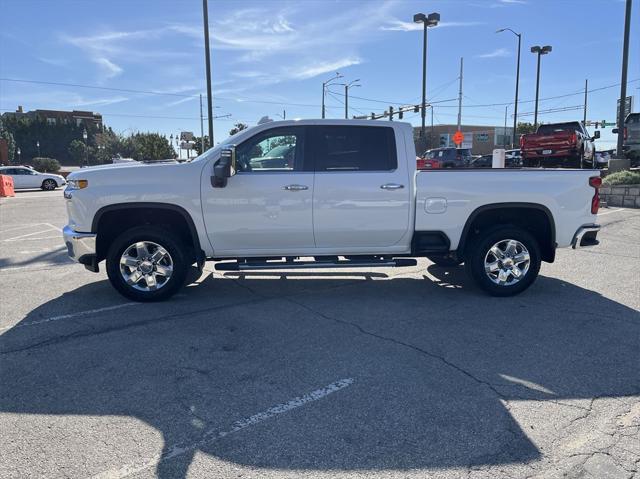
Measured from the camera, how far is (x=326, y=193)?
18.6 feet

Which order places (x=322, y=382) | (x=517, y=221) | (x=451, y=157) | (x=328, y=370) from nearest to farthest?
1. (x=322, y=382)
2. (x=328, y=370)
3. (x=517, y=221)
4. (x=451, y=157)

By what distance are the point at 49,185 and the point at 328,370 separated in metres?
31.5

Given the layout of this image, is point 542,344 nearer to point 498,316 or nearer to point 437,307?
point 498,316

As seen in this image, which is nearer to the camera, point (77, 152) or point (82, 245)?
point (82, 245)

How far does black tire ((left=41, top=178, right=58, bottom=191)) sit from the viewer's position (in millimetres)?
30438

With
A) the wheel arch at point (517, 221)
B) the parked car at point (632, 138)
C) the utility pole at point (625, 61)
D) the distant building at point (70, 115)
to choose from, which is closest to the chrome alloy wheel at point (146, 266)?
the wheel arch at point (517, 221)

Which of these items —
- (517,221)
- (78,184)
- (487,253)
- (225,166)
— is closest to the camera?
(225,166)

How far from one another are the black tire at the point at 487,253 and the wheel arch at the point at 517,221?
0.17 meters

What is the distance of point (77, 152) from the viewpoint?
96750mm

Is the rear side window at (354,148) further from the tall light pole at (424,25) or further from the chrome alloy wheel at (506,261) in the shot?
the tall light pole at (424,25)

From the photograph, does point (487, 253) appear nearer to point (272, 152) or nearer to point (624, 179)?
point (272, 152)

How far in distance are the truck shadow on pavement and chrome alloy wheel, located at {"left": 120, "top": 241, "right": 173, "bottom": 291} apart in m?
0.31

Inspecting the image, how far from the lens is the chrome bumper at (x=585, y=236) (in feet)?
19.8

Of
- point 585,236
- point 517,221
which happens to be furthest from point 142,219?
point 585,236
